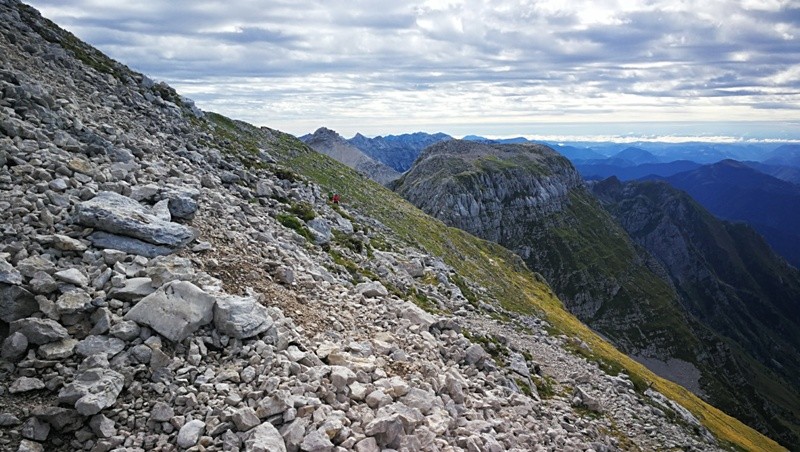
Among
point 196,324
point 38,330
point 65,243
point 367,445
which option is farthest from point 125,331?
point 367,445

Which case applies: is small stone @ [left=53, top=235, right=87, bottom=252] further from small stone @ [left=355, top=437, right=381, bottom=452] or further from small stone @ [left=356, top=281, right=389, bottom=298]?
small stone @ [left=356, top=281, right=389, bottom=298]

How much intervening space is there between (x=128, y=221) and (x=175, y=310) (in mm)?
4581

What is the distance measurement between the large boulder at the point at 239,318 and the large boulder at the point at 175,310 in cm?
31

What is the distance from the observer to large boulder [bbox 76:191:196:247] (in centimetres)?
1556

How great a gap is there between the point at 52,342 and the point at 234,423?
5.02 metres

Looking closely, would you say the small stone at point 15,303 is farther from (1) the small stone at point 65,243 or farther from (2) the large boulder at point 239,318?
(2) the large boulder at point 239,318

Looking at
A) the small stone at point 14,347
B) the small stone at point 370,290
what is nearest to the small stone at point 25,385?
the small stone at point 14,347

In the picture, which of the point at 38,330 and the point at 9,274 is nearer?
the point at 38,330

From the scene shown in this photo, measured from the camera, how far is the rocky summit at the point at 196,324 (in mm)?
11344

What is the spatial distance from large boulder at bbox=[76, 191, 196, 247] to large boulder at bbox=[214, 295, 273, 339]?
3850 millimetres

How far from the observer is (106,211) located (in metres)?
15.9

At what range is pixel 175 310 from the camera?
516 inches

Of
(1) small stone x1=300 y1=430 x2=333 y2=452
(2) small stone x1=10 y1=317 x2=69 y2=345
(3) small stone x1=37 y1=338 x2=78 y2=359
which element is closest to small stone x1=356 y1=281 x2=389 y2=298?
(1) small stone x1=300 y1=430 x2=333 y2=452

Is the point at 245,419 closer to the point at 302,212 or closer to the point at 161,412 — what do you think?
the point at 161,412
